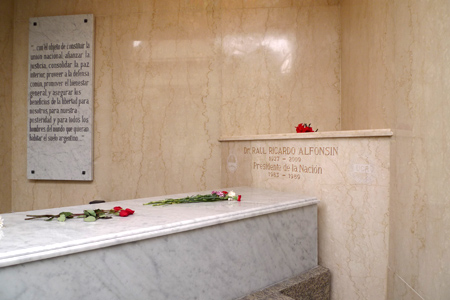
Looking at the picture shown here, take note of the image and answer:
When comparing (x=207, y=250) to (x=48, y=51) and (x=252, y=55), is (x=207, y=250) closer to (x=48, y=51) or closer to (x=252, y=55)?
(x=252, y=55)

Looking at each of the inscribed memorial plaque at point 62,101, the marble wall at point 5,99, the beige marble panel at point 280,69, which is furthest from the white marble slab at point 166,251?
the marble wall at point 5,99

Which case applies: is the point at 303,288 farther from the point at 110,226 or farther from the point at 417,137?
the point at 110,226

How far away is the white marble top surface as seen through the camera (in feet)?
4.33

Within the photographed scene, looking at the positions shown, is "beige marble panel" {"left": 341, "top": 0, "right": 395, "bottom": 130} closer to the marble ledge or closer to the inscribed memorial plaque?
the marble ledge

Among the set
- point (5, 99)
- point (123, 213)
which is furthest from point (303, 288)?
point (5, 99)

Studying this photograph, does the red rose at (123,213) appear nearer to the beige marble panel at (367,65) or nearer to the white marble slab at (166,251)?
the white marble slab at (166,251)

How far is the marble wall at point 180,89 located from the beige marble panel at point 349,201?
173cm

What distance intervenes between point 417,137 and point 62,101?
4.50 metres

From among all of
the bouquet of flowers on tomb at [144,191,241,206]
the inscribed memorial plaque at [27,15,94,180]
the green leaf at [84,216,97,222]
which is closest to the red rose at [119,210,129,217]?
the green leaf at [84,216,97,222]

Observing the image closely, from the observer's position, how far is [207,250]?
6.24 feet

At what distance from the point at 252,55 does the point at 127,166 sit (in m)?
2.46

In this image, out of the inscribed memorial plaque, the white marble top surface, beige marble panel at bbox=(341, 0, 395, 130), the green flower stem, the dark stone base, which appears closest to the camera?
the white marble top surface

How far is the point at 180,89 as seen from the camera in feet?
15.4

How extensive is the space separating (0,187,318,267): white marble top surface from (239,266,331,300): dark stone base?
20.8 inches
